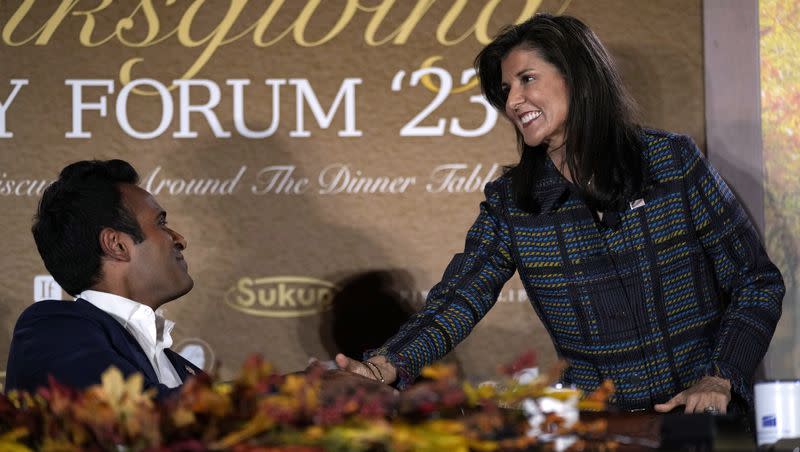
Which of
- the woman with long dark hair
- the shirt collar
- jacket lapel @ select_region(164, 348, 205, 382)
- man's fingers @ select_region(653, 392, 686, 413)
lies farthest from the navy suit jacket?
man's fingers @ select_region(653, 392, 686, 413)

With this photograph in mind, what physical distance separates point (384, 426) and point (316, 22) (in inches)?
90.5

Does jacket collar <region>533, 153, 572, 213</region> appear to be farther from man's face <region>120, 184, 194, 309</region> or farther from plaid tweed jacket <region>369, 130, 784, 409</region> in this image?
man's face <region>120, 184, 194, 309</region>

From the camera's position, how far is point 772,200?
303 centimetres

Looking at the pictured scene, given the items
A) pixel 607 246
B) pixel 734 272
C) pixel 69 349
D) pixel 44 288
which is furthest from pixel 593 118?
pixel 44 288

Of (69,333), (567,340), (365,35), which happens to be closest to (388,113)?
(365,35)

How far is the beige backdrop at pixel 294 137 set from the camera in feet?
10.0

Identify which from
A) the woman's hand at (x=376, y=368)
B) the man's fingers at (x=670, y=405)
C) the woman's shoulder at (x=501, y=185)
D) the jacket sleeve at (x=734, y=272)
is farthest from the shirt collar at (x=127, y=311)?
the jacket sleeve at (x=734, y=272)

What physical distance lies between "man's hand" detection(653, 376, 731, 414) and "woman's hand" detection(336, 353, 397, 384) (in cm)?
56

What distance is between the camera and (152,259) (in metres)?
2.21

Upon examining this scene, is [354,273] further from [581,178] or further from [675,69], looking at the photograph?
[675,69]

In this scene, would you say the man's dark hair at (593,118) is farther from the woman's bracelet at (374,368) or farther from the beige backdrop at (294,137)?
the beige backdrop at (294,137)

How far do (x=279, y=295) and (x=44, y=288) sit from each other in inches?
27.1

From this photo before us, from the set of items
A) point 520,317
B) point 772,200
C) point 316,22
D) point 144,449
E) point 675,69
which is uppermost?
point 316,22

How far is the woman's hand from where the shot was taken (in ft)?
6.98
